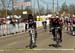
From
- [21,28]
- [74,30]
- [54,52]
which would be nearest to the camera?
[54,52]

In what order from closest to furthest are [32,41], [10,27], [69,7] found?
[32,41] → [10,27] → [69,7]

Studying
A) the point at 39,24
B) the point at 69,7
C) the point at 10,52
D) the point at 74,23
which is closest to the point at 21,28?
the point at 74,23

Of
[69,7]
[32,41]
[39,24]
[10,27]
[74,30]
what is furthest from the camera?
[69,7]

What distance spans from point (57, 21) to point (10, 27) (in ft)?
71.4

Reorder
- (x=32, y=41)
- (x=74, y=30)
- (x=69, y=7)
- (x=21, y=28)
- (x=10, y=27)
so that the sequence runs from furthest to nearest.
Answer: (x=69, y=7) → (x=21, y=28) → (x=10, y=27) → (x=74, y=30) → (x=32, y=41)

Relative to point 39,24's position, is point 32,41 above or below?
above

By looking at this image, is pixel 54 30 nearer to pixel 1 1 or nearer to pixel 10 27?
pixel 10 27

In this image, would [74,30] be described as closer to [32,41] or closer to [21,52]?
[32,41]

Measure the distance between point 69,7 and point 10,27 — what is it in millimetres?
102997

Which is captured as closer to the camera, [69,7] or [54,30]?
[54,30]

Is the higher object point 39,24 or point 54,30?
point 54,30

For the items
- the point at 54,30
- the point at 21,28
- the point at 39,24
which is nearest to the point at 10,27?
the point at 21,28

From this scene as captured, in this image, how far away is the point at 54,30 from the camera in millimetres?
22094

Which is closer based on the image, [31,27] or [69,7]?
[31,27]
